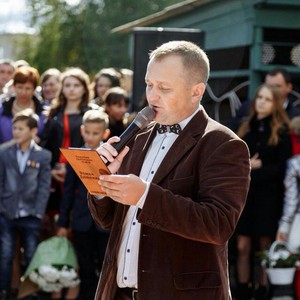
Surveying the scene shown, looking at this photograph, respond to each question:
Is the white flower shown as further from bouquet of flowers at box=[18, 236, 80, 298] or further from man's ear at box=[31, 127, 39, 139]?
man's ear at box=[31, 127, 39, 139]

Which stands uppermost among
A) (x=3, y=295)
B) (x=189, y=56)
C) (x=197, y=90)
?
(x=189, y=56)

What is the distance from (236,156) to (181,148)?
0.24 metres

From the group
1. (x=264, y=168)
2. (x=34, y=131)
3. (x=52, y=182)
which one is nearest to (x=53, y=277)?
(x=52, y=182)

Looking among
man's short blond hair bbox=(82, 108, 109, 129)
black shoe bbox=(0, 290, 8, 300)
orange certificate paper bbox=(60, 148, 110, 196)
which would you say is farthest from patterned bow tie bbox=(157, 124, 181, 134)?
black shoe bbox=(0, 290, 8, 300)

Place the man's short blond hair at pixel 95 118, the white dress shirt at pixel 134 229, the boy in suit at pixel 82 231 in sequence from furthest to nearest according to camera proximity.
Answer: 1. the boy in suit at pixel 82 231
2. the man's short blond hair at pixel 95 118
3. the white dress shirt at pixel 134 229

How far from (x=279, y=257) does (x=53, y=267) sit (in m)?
1.97

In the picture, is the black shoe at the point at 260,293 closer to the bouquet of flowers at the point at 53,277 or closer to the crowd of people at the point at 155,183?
the crowd of people at the point at 155,183

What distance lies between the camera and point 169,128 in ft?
11.8

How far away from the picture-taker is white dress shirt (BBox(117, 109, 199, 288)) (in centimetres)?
357

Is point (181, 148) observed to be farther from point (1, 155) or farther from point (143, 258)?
point (1, 155)

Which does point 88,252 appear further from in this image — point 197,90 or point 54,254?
point 197,90

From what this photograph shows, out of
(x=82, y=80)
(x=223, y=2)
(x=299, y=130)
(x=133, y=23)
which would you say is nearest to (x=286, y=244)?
(x=299, y=130)

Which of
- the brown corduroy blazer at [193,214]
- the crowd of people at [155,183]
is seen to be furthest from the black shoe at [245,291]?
the brown corduroy blazer at [193,214]

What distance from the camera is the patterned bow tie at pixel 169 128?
357 centimetres
